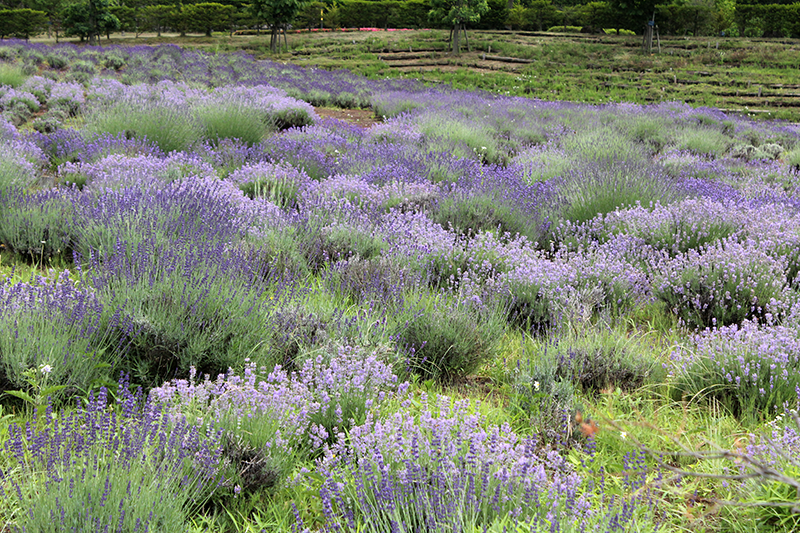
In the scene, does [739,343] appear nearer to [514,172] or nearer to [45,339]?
[45,339]

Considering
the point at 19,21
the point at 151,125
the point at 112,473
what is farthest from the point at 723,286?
the point at 19,21

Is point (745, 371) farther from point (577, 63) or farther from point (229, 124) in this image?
point (577, 63)

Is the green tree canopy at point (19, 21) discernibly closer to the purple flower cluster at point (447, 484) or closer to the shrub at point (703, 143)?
the shrub at point (703, 143)

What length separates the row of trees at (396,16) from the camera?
119 feet

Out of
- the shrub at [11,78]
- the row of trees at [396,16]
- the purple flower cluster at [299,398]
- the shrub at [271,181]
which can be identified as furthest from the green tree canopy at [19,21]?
the purple flower cluster at [299,398]

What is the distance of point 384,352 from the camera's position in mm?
2867

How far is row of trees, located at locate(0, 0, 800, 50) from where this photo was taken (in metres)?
36.2

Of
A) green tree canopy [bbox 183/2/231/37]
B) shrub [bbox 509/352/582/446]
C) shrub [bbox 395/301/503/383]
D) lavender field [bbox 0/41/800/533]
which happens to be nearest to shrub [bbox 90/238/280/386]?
lavender field [bbox 0/41/800/533]

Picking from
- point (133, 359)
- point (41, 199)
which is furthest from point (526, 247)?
point (41, 199)

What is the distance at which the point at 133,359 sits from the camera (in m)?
2.67

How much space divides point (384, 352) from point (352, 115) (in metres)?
11.5

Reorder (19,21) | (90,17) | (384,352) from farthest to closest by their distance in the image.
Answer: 1. (19,21)
2. (90,17)
3. (384,352)

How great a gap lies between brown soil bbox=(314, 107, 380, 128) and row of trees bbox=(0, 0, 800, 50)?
73.9 feet

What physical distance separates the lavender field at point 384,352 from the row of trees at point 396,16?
32.1m
